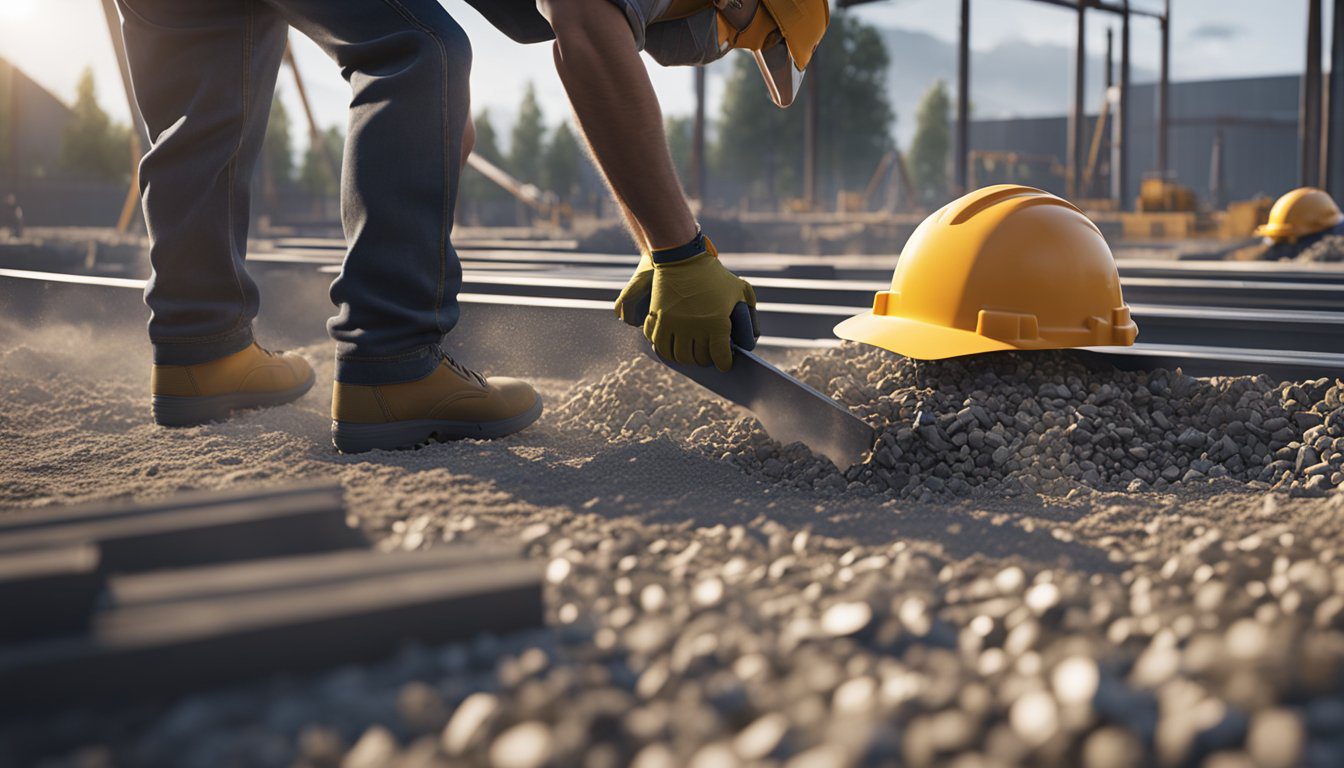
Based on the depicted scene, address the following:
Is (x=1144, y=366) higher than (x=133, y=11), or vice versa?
(x=133, y=11)

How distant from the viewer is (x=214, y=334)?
3156 mm

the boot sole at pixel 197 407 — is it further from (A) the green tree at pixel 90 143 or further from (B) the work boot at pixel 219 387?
(A) the green tree at pixel 90 143

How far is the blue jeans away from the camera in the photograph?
8.41 ft

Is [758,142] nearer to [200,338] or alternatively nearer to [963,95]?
[963,95]

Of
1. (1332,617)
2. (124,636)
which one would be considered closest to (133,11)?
(124,636)

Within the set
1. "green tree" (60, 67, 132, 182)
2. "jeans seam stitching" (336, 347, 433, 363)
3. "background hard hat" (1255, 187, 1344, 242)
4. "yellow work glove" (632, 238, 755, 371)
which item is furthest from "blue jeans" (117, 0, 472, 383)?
"green tree" (60, 67, 132, 182)

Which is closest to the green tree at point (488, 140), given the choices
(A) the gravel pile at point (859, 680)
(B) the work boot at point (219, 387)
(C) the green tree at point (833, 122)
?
(C) the green tree at point (833, 122)

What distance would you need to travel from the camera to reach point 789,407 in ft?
8.59

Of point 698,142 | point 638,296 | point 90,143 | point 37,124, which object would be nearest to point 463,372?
point 638,296

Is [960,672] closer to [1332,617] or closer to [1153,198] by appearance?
[1332,617]

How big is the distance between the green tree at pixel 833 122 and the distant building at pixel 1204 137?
6.78 meters

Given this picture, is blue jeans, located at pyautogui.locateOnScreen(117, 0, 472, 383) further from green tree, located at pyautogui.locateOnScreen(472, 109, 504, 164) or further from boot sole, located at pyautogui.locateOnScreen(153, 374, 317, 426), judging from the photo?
green tree, located at pyautogui.locateOnScreen(472, 109, 504, 164)

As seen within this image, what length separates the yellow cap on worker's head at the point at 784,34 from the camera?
313 cm

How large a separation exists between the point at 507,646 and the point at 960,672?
57 centimetres
